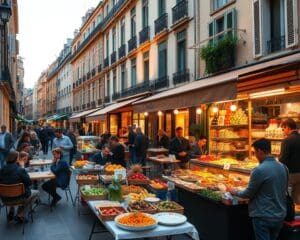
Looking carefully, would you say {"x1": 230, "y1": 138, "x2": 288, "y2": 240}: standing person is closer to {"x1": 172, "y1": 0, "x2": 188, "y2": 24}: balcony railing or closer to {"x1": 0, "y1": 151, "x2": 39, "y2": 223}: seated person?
{"x1": 0, "y1": 151, "x2": 39, "y2": 223}: seated person

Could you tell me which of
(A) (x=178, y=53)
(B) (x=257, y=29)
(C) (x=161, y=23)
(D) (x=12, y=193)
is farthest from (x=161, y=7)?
(D) (x=12, y=193)

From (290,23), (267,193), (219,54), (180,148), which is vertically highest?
(290,23)

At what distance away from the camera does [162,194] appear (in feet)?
27.6

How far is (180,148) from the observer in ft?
40.8

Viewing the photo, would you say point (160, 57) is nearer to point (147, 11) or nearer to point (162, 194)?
point (147, 11)

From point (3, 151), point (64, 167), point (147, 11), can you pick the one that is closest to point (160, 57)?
point (147, 11)

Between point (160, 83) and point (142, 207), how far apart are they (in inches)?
589

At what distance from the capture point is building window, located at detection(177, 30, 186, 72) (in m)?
18.5

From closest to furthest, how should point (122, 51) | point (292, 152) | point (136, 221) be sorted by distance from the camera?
point (136, 221)
point (292, 152)
point (122, 51)

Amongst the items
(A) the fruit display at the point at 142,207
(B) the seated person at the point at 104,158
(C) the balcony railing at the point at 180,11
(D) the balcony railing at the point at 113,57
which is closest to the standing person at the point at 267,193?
(A) the fruit display at the point at 142,207

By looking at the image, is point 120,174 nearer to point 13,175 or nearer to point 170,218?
point 13,175

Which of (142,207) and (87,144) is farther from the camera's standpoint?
(87,144)

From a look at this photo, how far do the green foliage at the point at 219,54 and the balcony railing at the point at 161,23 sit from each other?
5.73 metres

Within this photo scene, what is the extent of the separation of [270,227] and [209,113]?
30.8 ft
